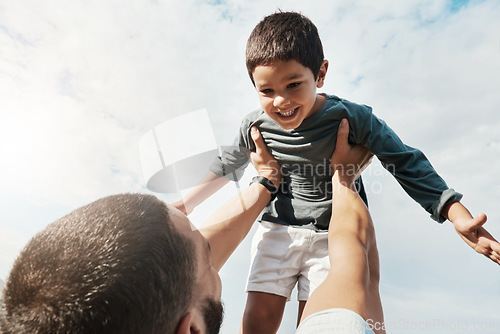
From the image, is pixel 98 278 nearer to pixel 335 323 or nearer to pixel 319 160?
pixel 335 323

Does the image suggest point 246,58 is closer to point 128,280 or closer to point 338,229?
point 338,229

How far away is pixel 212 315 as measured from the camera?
3.50 feet

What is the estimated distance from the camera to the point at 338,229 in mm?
1606

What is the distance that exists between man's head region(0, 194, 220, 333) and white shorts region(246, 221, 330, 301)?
55.1 inches

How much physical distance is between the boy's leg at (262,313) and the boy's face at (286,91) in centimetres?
107

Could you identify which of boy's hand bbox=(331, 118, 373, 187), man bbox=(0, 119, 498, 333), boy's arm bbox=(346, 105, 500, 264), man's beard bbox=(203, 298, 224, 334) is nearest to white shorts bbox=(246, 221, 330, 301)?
boy's hand bbox=(331, 118, 373, 187)

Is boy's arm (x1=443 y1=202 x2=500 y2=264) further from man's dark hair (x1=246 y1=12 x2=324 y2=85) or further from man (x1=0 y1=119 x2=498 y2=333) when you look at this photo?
man's dark hair (x1=246 y1=12 x2=324 y2=85)

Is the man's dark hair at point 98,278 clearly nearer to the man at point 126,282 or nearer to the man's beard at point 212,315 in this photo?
the man at point 126,282

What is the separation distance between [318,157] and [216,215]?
27.9 inches

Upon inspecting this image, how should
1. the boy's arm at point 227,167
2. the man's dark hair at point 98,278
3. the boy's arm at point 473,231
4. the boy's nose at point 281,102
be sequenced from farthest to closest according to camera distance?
1. the boy's arm at point 227,167
2. the boy's nose at point 281,102
3. the boy's arm at point 473,231
4. the man's dark hair at point 98,278

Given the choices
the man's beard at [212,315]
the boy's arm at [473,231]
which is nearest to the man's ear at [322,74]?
the boy's arm at [473,231]

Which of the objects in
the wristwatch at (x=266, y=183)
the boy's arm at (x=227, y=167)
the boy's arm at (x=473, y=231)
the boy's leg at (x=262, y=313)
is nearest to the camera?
the boy's arm at (x=473, y=231)

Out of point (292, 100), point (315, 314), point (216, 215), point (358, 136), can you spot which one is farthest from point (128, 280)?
point (358, 136)

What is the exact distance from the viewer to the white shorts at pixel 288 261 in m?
2.26
